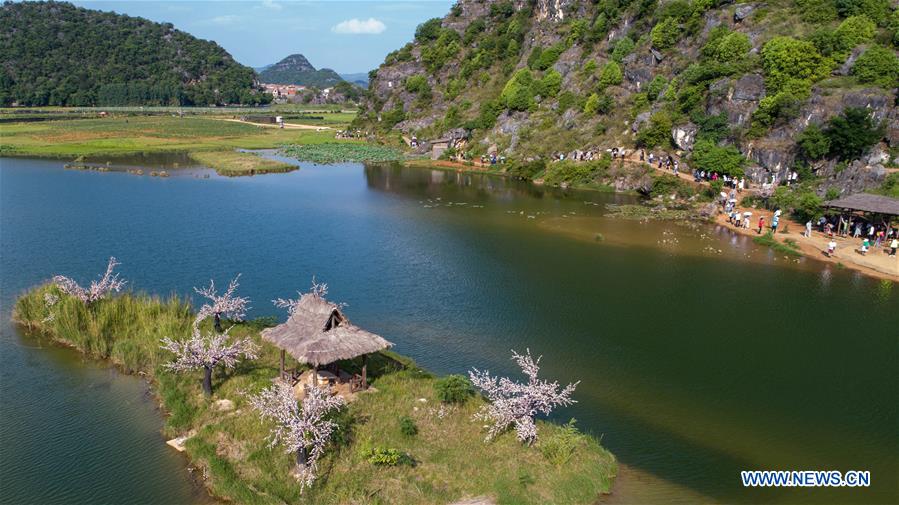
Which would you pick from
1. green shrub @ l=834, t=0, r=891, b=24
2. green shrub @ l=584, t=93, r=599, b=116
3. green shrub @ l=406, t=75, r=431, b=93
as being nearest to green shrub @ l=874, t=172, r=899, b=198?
green shrub @ l=834, t=0, r=891, b=24

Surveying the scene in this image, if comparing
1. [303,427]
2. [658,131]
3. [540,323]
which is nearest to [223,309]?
[303,427]

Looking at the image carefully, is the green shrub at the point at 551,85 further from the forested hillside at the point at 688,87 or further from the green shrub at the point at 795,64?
the green shrub at the point at 795,64

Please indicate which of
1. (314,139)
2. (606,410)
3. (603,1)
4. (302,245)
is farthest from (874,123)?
(314,139)

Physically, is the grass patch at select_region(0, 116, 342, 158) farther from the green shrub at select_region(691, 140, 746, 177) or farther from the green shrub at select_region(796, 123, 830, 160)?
the green shrub at select_region(796, 123, 830, 160)

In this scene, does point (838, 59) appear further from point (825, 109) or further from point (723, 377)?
point (723, 377)

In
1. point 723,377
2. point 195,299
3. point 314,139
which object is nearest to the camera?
point 723,377

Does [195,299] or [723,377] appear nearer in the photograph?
[723,377]

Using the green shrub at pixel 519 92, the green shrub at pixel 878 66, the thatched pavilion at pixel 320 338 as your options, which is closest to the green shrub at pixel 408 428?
the thatched pavilion at pixel 320 338
